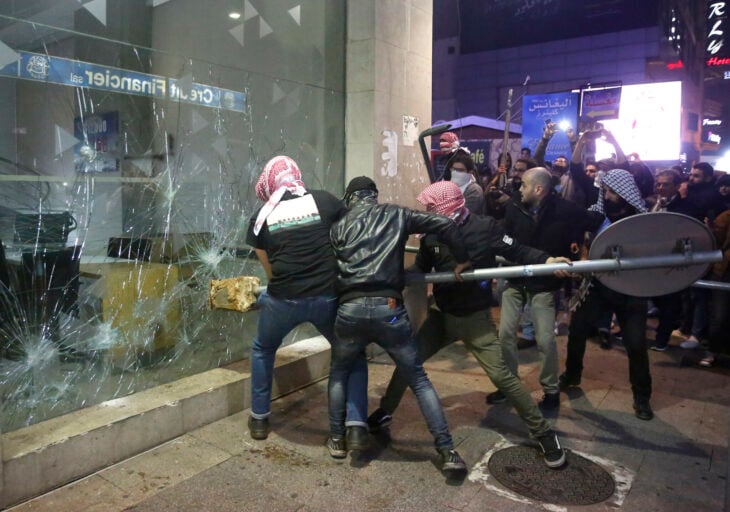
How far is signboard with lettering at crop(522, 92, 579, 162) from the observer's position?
15.0 m

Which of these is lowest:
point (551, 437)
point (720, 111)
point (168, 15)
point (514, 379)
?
point (551, 437)

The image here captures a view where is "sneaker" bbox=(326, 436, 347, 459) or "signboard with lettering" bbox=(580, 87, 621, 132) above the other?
"signboard with lettering" bbox=(580, 87, 621, 132)

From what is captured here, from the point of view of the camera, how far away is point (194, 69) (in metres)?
4.71

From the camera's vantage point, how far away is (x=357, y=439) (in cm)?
376

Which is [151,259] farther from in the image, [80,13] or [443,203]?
[443,203]

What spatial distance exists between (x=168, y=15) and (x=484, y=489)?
4.22m

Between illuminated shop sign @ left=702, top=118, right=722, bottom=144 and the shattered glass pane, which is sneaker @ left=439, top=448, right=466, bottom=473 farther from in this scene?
illuminated shop sign @ left=702, top=118, right=722, bottom=144

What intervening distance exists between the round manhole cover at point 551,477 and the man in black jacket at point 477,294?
11cm

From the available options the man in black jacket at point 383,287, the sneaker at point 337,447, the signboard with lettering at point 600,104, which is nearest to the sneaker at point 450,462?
the man in black jacket at point 383,287

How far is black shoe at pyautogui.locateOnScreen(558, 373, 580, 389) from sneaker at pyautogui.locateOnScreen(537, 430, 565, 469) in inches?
60.3

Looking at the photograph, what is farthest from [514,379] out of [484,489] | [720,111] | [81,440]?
Answer: [720,111]

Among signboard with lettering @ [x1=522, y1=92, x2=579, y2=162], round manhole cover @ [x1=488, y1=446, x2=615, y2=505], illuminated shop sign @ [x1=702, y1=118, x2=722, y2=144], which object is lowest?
round manhole cover @ [x1=488, y1=446, x2=615, y2=505]

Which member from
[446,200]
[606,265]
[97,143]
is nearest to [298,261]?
[446,200]

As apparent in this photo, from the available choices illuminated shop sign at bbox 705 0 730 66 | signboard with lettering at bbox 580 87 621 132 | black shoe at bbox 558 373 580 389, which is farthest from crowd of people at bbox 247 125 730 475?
illuminated shop sign at bbox 705 0 730 66
